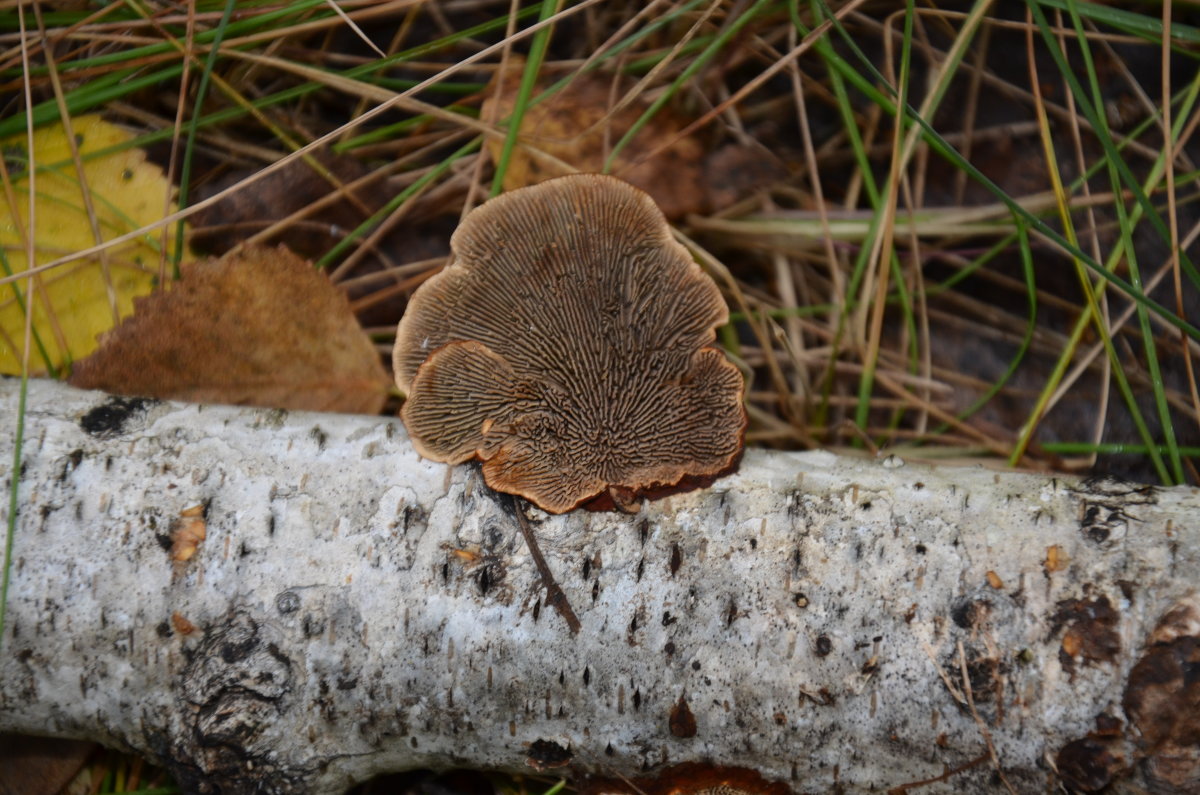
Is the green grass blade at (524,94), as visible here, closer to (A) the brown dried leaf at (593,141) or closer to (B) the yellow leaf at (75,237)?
(A) the brown dried leaf at (593,141)

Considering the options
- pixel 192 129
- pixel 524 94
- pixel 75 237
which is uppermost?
pixel 524 94

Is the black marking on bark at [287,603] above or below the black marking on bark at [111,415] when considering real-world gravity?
below

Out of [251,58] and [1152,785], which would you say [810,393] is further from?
[251,58]

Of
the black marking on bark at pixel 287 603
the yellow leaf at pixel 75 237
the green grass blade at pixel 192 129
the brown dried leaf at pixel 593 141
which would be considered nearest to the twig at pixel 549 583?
the black marking on bark at pixel 287 603

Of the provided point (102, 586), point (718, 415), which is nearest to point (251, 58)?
point (102, 586)

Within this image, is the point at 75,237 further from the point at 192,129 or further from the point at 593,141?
the point at 593,141

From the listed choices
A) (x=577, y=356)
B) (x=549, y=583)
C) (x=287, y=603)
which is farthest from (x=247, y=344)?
(x=549, y=583)
